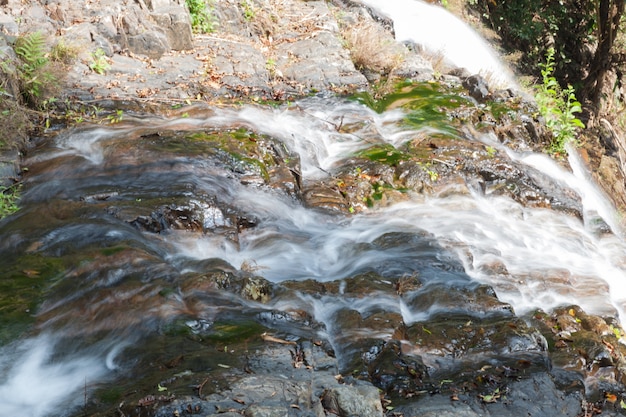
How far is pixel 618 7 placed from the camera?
45.2 feet

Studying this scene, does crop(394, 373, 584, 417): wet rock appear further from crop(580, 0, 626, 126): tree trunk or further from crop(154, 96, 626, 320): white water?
crop(580, 0, 626, 126): tree trunk

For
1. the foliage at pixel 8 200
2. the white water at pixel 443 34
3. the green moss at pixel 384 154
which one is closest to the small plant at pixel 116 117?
the foliage at pixel 8 200

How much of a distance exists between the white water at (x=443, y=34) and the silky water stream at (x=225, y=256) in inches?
248

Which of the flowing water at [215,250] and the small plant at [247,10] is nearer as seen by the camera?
the flowing water at [215,250]

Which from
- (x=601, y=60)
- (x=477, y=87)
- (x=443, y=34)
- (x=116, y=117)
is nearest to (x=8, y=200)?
(x=116, y=117)

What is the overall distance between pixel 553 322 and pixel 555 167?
4869 mm

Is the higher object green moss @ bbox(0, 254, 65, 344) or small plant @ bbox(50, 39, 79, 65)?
small plant @ bbox(50, 39, 79, 65)

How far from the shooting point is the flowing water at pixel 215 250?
4.38 metres

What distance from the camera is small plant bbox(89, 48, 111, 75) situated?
908cm

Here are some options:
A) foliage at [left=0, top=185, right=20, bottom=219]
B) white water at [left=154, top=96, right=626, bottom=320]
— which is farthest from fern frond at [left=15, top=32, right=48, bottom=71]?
white water at [left=154, top=96, right=626, bottom=320]

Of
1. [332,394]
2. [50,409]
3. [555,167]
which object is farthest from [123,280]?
[555,167]

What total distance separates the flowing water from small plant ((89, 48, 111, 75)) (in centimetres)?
161

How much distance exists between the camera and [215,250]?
238 inches

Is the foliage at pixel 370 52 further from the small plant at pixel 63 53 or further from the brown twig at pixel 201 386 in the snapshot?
the brown twig at pixel 201 386
